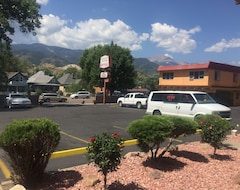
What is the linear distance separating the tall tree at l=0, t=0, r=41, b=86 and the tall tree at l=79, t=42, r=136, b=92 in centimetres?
1662

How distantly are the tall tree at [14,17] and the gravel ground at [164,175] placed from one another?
26453mm

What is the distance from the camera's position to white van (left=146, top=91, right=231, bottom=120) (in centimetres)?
1538

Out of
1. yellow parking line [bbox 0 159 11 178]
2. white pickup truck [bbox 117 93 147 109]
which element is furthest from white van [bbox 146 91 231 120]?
white pickup truck [bbox 117 93 147 109]

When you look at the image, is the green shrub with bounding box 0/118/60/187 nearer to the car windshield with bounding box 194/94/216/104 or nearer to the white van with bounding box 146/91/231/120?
the white van with bounding box 146/91/231/120

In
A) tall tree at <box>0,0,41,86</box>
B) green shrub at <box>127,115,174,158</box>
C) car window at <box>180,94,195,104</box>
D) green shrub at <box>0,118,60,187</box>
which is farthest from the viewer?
tall tree at <box>0,0,41,86</box>

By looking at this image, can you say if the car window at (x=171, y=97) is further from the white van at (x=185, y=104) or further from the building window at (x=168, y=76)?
the building window at (x=168, y=76)

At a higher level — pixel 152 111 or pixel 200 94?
pixel 200 94

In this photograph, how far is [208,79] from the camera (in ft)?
121

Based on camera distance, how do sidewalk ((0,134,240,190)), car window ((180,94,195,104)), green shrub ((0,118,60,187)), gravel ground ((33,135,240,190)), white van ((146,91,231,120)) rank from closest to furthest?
green shrub ((0,118,60,187)) < gravel ground ((33,135,240,190)) < sidewalk ((0,134,240,190)) < white van ((146,91,231,120)) < car window ((180,94,195,104))

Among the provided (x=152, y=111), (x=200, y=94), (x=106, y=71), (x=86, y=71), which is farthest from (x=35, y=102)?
(x=200, y=94)

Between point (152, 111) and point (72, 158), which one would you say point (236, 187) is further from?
point (152, 111)

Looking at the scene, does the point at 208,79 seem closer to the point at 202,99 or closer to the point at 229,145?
the point at 202,99

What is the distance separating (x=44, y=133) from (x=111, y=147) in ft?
4.42

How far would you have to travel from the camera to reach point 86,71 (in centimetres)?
5153
